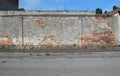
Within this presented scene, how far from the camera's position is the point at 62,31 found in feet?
95.9

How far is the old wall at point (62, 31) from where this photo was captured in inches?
1148

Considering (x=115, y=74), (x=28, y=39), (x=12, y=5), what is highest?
(x=12, y=5)

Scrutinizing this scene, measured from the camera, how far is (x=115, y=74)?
442 inches

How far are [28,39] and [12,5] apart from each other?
89.8 ft

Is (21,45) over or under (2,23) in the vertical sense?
under

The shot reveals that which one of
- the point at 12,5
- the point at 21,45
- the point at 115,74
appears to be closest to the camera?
the point at 115,74

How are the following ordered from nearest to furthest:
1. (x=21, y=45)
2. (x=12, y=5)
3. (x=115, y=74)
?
(x=115, y=74) → (x=21, y=45) → (x=12, y=5)

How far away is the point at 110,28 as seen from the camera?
29297 millimetres

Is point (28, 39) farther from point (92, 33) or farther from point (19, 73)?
point (19, 73)

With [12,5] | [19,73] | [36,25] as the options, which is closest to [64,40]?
[36,25]

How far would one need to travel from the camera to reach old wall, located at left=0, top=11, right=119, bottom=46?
29.2 metres

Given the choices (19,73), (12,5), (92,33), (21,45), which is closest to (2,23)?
(21,45)

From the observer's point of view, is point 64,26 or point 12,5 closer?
point 64,26

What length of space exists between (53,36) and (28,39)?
7.90ft
